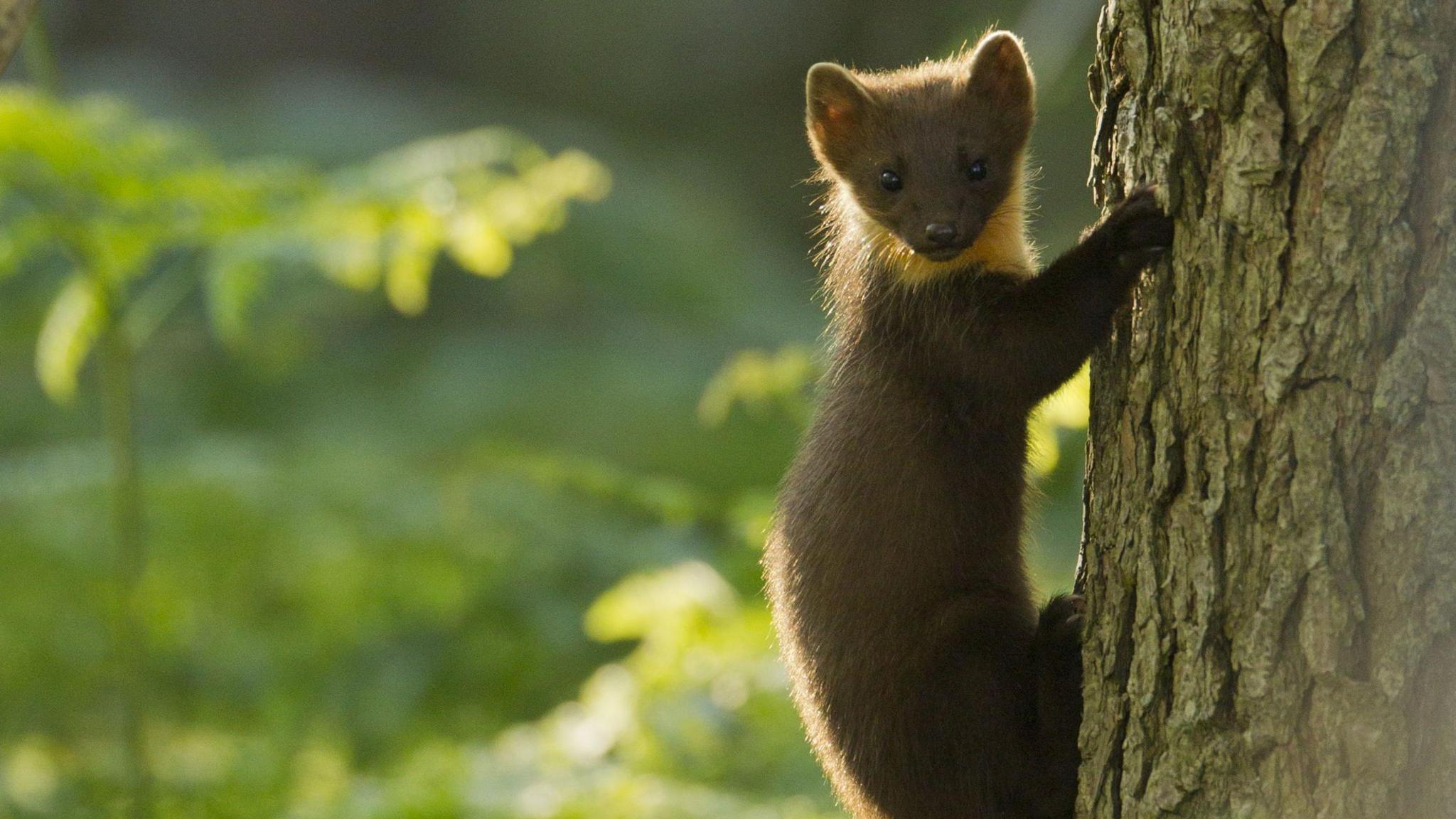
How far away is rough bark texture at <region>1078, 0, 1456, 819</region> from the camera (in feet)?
8.51

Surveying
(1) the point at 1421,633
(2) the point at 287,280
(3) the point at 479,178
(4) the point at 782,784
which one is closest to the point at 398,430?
(2) the point at 287,280

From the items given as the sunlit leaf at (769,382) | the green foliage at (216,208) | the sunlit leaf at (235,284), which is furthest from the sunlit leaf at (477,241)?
the sunlit leaf at (769,382)

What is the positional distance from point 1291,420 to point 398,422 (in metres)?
10.2

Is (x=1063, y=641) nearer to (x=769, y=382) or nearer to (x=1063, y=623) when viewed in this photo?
(x=1063, y=623)

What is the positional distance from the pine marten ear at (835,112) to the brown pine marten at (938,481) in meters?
0.02

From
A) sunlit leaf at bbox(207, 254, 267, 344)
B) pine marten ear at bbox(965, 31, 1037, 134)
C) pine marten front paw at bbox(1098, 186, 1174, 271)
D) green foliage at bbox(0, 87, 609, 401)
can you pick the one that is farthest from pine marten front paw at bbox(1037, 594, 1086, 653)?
sunlit leaf at bbox(207, 254, 267, 344)

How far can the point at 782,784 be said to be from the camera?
620 cm

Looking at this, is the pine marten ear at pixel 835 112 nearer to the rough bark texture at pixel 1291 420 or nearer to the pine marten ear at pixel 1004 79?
the pine marten ear at pixel 1004 79

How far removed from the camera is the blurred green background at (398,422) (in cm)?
618

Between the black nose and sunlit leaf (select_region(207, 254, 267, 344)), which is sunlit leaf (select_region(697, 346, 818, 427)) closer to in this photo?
the black nose

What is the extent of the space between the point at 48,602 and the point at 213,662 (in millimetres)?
1048

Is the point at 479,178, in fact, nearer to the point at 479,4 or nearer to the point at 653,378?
the point at 653,378

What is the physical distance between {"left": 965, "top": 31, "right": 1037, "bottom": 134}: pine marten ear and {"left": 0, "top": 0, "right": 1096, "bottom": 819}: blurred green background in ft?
3.53

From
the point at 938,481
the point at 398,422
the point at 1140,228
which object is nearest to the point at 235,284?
the point at 938,481
